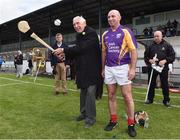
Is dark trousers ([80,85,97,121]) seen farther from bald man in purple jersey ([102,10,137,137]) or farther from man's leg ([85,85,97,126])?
bald man in purple jersey ([102,10,137,137])

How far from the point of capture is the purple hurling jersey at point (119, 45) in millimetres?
6430

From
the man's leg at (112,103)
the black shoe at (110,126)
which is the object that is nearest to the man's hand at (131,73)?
the man's leg at (112,103)

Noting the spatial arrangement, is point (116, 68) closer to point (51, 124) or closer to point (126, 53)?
point (126, 53)

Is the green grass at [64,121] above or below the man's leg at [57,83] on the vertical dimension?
below

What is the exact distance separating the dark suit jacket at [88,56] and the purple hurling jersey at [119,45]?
0.49 metres

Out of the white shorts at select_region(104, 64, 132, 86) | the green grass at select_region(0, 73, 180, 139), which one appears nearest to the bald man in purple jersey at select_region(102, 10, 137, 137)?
the white shorts at select_region(104, 64, 132, 86)

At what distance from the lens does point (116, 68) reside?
6.55m

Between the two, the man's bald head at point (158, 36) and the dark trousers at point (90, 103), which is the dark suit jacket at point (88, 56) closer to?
the dark trousers at point (90, 103)

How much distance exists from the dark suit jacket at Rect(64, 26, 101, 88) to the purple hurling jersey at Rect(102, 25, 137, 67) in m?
0.49

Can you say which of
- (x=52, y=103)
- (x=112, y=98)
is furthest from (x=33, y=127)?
(x=52, y=103)

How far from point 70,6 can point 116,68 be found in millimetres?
29225

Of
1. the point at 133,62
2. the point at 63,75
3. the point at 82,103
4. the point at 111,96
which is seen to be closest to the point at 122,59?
the point at 133,62

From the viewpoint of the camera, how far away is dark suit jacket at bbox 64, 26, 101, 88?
23.2ft

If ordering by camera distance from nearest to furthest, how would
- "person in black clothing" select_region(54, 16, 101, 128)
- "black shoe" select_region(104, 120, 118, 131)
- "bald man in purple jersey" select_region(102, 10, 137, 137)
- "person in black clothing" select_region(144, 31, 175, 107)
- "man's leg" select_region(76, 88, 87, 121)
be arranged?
"bald man in purple jersey" select_region(102, 10, 137, 137)
"black shoe" select_region(104, 120, 118, 131)
"person in black clothing" select_region(54, 16, 101, 128)
"man's leg" select_region(76, 88, 87, 121)
"person in black clothing" select_region(144, 31, 175, 107)
